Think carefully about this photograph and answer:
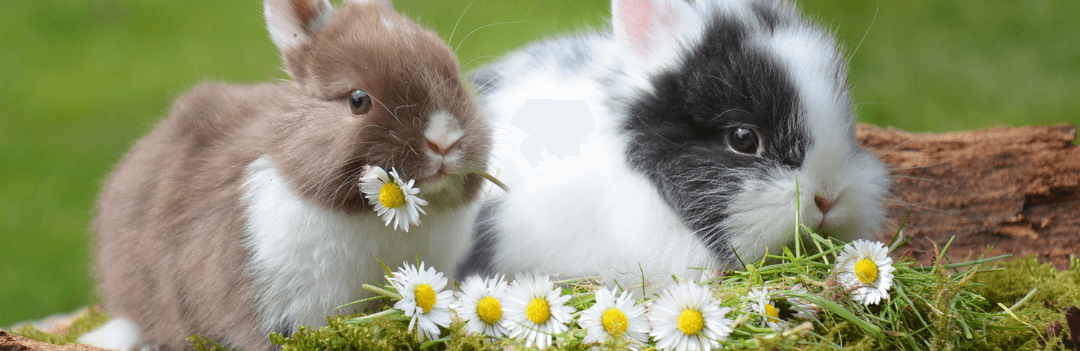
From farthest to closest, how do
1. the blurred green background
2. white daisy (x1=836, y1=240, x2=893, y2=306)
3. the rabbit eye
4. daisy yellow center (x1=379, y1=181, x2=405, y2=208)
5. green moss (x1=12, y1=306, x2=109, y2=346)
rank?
1. the blurred green background
2. green moss (x1=12, y1=306, x2=109, y2=346)
3. the rabbit eye
4. white daisy (x1=836, y1=240, x2=893, y2=306)
5. daisy yellow center (x1=379, y1=181, x2=405, y2=208)

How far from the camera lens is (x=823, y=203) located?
2100 mm

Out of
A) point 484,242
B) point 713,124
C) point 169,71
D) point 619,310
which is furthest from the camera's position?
point 169,71

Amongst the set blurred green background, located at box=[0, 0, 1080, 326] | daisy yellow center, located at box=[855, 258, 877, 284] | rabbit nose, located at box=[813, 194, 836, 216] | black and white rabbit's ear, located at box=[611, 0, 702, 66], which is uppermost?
blurred green background, located at box=[0, 0, 1080, 326]

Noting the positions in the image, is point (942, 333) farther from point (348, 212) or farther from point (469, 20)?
point (469, 20)

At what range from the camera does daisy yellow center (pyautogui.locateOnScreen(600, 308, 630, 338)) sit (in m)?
1.76

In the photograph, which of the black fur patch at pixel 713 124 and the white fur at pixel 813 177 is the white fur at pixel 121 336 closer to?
the black fur patch at pixel 713 124

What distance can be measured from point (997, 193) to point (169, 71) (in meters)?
4.18

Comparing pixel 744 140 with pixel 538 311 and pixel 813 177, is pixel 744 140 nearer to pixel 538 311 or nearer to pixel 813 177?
pixel 813 177

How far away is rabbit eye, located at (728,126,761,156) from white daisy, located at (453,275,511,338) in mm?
737

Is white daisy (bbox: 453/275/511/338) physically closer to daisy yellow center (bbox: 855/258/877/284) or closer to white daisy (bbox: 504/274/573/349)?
white daisy (bbox: 504/274/573/349)

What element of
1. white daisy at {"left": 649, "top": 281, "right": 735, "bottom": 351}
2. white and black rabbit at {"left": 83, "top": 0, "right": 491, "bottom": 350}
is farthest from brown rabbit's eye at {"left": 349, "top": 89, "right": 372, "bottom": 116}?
white daisy at {"left": 649, "top": 281, "right": 735, "bottom": 351}

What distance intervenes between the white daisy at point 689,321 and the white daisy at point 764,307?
117 millimetres

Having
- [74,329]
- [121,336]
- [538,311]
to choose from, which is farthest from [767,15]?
[74,329]

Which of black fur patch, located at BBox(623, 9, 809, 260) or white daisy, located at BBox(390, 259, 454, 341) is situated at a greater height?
black fur patch, located at BBox(623, 9, 809, 260)
